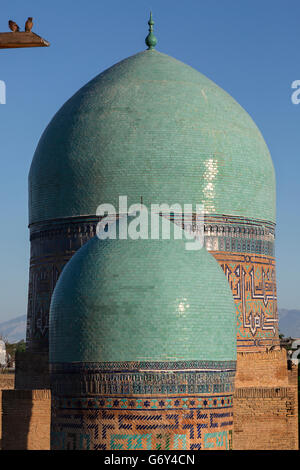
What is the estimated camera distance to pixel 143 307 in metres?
12.0

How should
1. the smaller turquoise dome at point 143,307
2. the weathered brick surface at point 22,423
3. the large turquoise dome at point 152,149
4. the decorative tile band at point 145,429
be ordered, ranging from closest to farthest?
1. the decorative tile band at point 145,429
2. the smaller turquoise dome at point 143,307
3. the weathered brick surface at point 22,423
4. the large turquoise dome at point 152,149

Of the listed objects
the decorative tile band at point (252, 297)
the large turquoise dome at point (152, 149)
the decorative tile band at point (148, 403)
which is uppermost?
the large turquoise dome at point (152, 149)

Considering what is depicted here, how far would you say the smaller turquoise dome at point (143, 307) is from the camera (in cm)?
1194

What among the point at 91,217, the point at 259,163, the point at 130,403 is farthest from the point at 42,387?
the point at 259,163

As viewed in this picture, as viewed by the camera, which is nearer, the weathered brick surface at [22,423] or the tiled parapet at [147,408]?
the tiled parapet at [147,408]

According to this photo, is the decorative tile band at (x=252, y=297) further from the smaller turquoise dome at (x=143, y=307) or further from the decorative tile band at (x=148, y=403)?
the decorative tile band at (x=148, y=403)

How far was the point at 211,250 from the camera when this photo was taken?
14969 millimetres

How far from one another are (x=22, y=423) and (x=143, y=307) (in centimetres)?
310

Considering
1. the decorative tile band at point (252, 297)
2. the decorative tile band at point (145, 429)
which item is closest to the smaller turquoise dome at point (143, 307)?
the decorative tile band at point (145, 429)

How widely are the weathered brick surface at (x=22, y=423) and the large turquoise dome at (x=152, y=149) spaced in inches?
124

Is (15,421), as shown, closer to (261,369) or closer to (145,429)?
(145,429)

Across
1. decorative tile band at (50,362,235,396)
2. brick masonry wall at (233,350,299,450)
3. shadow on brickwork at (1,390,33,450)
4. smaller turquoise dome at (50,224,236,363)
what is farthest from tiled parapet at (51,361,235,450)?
shadow on brickwork at (1,390,33,450)

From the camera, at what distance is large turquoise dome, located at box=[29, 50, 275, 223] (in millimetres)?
14953

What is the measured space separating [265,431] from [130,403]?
2760 mm
